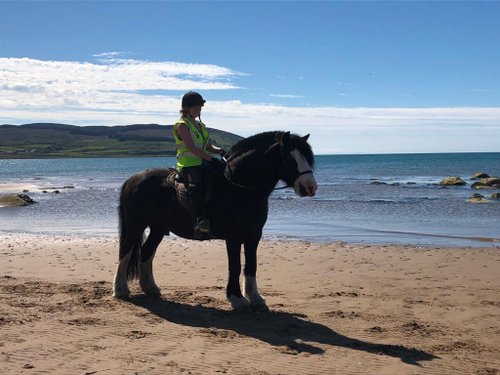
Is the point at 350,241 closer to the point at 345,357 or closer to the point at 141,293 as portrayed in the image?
the point at 141,293

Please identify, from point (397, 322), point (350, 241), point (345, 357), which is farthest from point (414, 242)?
point (345, 357)

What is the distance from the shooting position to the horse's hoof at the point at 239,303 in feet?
26.2

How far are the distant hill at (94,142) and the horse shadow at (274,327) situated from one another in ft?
440

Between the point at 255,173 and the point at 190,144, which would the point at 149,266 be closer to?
the point at 190,144

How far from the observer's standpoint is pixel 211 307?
831 centimetres

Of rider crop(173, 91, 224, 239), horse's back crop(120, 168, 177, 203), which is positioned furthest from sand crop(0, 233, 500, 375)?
horse's back crop(120, 168, 177, 203)

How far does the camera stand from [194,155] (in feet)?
26.6

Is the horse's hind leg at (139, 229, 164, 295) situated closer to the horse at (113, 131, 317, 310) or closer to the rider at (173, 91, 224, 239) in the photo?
the horse at (113, 131, 317, 310)

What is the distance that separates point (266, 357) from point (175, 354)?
0.96m

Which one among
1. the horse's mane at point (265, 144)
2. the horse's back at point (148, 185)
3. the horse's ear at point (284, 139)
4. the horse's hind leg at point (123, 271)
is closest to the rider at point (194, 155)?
the horse's mane at point (265, 144)

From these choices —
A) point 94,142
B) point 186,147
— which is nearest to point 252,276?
point 186,147

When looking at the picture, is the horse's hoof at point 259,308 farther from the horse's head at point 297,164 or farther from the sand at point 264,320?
the horse's head at point 297,164

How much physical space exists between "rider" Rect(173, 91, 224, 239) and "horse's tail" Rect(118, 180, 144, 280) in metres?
1.27

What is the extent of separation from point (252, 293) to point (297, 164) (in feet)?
6.76
